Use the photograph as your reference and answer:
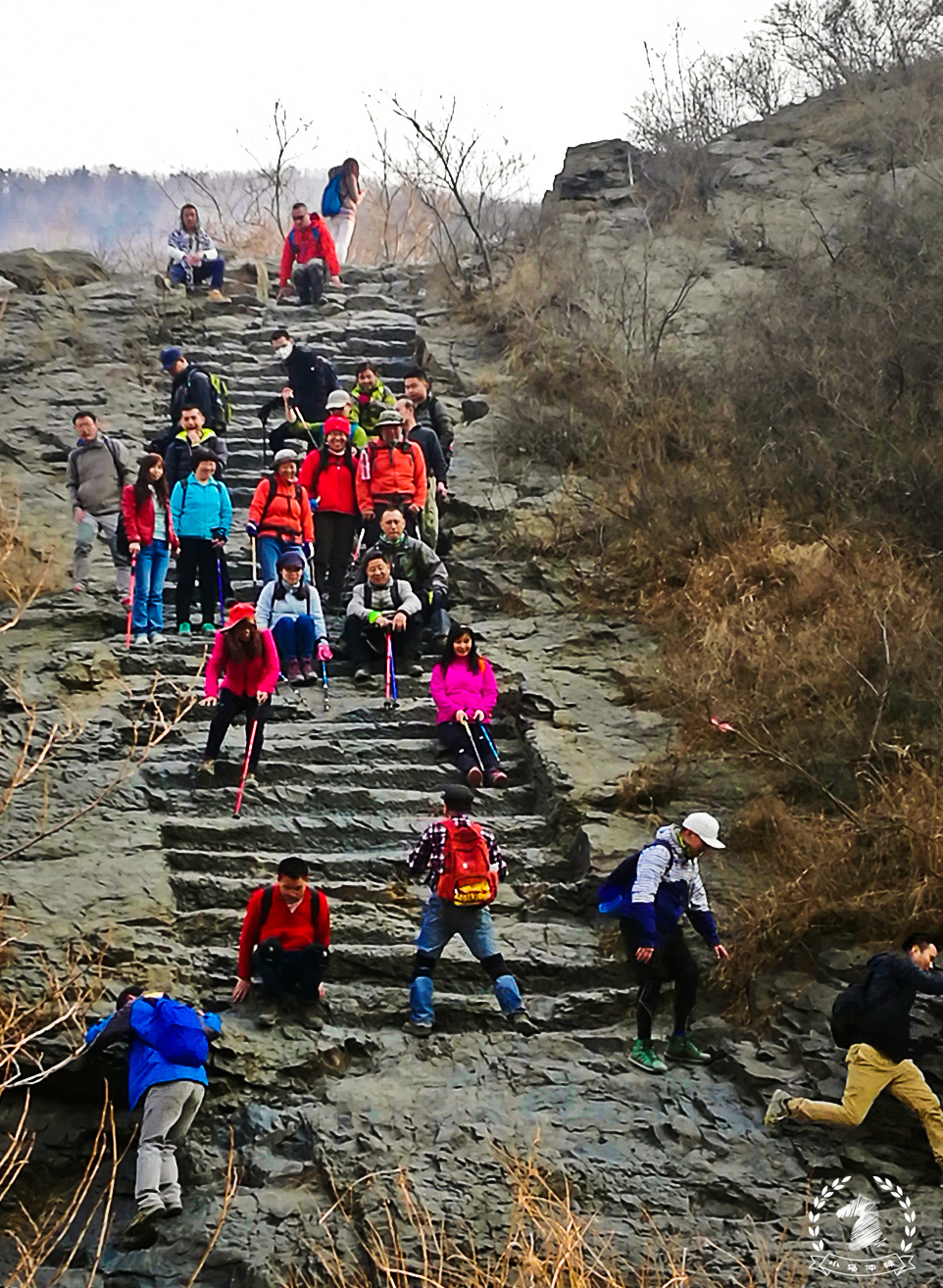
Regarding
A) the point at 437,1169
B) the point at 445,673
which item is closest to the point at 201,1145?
the point at 437,1169

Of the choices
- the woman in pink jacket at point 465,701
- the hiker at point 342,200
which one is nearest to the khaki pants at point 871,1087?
the woman in pink jacket at point 465,701

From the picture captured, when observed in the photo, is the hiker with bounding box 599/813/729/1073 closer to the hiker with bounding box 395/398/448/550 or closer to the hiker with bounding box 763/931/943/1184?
the hiker with bounding box 763/931/943/1184

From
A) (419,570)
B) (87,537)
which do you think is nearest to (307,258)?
(87,537)

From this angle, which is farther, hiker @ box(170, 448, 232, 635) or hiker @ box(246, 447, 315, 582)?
hiker @ box(246, 447, 315, 582)

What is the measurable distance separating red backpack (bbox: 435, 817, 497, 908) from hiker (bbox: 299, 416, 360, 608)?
5.72 metres

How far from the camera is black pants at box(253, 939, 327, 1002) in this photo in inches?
313

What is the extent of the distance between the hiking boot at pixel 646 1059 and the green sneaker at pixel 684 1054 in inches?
4.1

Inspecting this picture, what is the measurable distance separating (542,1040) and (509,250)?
15995 mm

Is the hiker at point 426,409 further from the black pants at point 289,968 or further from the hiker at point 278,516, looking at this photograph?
the black pants at point 289,968

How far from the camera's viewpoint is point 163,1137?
22.8ft

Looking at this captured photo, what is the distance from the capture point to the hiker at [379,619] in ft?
38.2

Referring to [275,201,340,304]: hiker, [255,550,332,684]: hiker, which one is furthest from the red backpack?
[275,201,340,304]: hiker

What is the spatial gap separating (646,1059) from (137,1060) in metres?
3.01

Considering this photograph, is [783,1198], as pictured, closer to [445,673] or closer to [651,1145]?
[651,1145]
